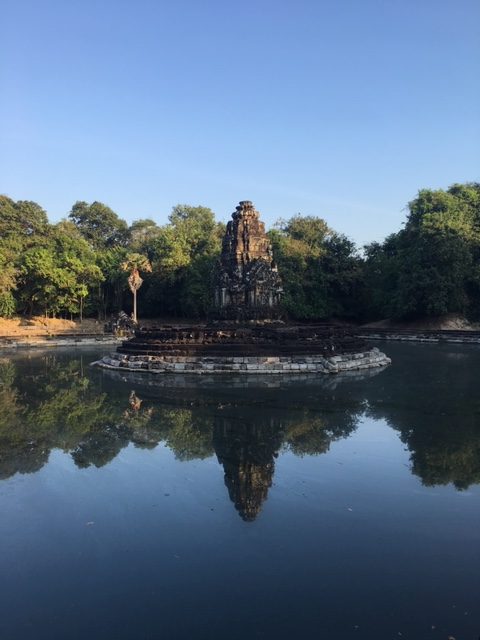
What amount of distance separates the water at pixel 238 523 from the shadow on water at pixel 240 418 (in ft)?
0.23

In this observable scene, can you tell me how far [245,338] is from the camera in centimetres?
2147

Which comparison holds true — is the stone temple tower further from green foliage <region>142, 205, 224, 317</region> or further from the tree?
the tree

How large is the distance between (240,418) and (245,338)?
954cm

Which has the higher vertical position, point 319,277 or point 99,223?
point 99,223

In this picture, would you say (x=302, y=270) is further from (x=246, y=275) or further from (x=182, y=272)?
(x=246, y=275)

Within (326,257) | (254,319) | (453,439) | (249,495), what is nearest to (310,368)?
(254,319)

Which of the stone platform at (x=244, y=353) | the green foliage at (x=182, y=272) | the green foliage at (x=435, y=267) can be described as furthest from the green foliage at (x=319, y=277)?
the stone platform at (x=244, y=353)

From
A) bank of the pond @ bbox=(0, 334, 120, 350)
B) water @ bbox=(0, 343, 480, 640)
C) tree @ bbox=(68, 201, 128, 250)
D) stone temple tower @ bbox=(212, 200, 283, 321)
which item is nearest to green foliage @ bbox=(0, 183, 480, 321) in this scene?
bank of the pond @ bbox=(0, 334, 120, 350)

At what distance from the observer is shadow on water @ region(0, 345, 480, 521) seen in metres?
8.98

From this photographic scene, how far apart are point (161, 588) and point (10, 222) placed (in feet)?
198

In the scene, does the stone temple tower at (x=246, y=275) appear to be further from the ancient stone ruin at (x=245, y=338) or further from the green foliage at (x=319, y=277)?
the green foliage at (x=319, y=277)

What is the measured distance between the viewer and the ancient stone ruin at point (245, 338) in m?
20.4

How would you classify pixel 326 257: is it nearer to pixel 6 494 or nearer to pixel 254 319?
pixel 254 319

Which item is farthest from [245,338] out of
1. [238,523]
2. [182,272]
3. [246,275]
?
[182,272]
